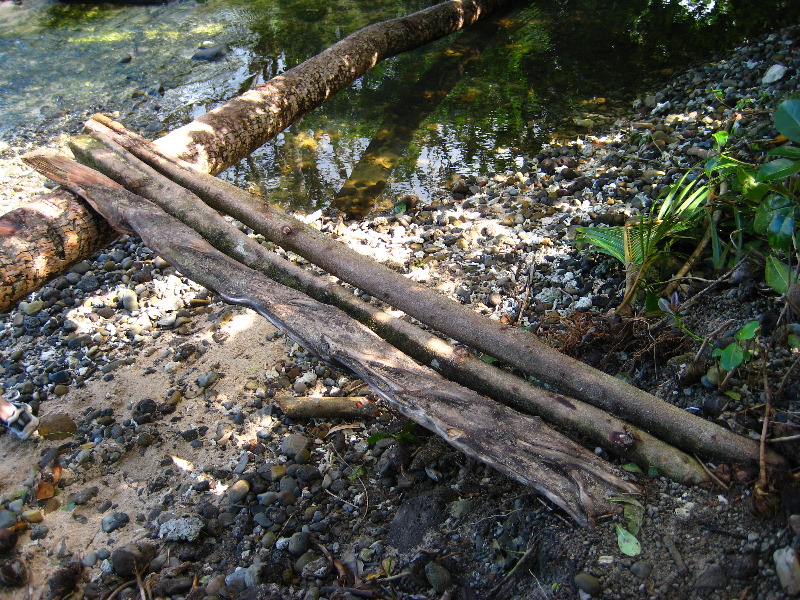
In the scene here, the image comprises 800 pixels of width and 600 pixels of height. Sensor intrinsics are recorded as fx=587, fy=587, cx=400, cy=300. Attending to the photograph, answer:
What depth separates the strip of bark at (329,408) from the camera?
2635mm

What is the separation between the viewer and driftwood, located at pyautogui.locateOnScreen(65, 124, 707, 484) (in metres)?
1.95

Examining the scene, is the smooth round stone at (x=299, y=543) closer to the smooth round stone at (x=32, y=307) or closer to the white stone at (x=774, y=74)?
the smooth round stone at (x=32, y=307)

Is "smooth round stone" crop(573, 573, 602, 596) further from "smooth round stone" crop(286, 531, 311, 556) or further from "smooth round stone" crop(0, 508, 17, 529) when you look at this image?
"smooth round stone" crop(0, 508, 17, 529)

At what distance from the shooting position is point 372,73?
611 centimetres

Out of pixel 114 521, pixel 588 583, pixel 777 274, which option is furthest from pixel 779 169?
pixel 114 521

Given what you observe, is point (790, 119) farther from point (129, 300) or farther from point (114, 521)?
point (129, 300)

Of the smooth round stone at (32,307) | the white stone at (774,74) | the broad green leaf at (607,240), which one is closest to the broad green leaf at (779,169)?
the broad green leaf at (607,240)

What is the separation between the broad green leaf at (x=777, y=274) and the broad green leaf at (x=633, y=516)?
0.99 meters

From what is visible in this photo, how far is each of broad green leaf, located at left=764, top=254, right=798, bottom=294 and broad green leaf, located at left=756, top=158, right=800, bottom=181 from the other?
42 centimetres

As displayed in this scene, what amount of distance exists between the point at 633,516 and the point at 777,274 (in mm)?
1102

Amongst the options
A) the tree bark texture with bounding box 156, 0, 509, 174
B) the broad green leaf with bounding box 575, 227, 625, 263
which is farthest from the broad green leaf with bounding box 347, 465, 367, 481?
the tree bark texture with bounding box 156, 0, 509, 174

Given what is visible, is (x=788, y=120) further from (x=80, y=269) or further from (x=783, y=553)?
(x=80, y=269)

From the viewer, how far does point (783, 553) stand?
5.08 ft

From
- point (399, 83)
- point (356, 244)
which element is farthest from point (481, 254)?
point (399, 83)
